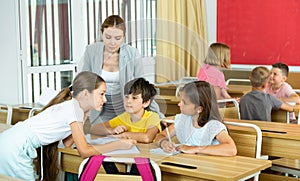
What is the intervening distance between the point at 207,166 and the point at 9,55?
121 inches

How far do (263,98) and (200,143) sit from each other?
4.69 feet

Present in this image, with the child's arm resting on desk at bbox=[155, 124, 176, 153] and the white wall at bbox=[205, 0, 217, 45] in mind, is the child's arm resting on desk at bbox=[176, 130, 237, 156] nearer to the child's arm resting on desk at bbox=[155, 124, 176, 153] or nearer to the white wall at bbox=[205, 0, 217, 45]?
the child's arm resting on desk at bbox=[155, 124, 176, 153]

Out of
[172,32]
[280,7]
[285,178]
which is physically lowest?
[285,178]

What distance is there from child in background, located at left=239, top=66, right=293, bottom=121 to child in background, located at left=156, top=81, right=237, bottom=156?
1.35 m

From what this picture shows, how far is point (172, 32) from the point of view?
2.01 m

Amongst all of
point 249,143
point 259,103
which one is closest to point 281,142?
point 249,143

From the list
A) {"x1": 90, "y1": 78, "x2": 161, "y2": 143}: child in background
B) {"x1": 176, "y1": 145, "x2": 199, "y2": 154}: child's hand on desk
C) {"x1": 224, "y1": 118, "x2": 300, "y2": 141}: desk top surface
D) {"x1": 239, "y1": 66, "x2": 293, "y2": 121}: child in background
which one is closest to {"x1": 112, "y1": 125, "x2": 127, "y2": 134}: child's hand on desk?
{"x1": 90, "y1": 78, "x2": 161, "y2": 143}: child in background

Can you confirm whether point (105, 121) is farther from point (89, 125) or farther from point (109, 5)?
point (109, 5)

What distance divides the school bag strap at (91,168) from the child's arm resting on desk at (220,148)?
0.50m

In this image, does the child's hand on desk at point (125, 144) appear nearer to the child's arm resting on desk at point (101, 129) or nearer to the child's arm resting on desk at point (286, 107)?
the child's arm resting on desk at point (101, 129)

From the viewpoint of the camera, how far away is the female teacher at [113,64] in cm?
213

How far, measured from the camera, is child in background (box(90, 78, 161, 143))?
6.89ft

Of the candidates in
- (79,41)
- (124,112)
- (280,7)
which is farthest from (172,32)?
(280,7)

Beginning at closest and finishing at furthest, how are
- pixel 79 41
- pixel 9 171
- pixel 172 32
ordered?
1. pixel 172 32
2. pixel 9 171
3. pixel 79 41
